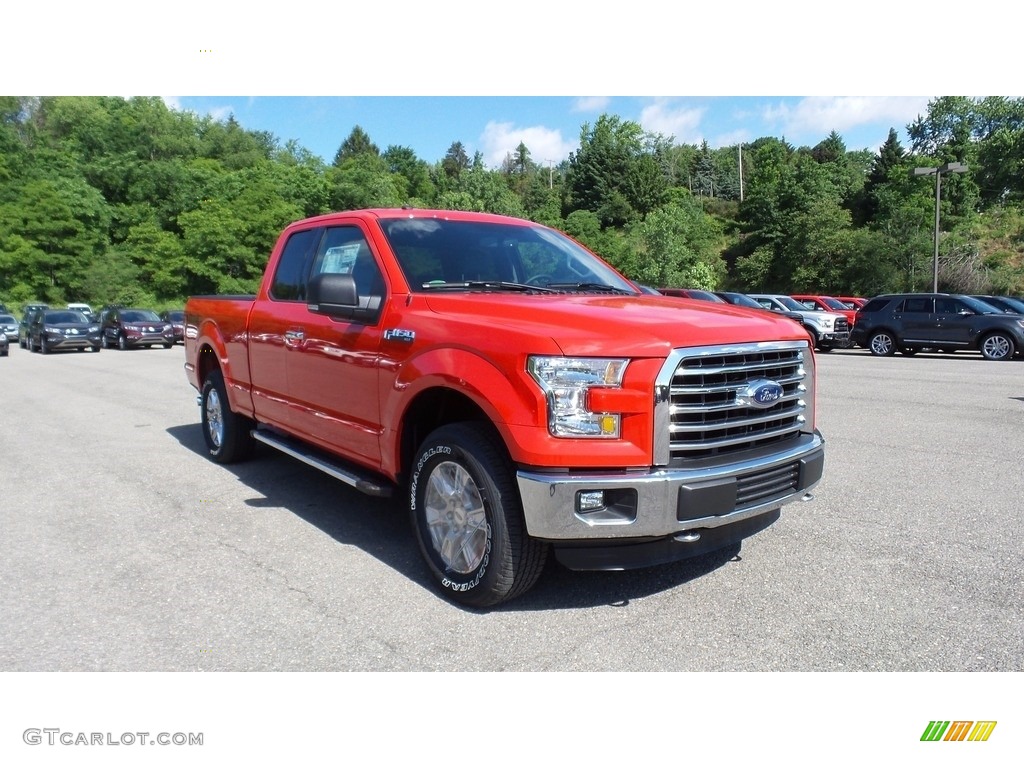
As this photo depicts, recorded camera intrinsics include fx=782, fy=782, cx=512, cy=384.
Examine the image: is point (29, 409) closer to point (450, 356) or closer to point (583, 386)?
point (450, 356)

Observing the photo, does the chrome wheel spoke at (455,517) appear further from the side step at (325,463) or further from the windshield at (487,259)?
the windshield at (487,259)

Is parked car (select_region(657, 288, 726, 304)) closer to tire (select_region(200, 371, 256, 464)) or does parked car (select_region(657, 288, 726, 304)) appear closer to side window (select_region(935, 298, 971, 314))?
side window (select_region(935, 298, 971, 314))

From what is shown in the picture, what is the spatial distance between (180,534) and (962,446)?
23.4 feet

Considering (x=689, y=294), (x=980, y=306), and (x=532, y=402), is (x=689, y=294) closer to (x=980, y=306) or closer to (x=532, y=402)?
(x=980, y=306)

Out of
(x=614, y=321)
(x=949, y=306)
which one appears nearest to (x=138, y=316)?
(x=949, y=306)

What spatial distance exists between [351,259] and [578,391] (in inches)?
92.6

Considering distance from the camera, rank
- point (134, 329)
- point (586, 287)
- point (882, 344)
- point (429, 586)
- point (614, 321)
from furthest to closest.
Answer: point (134, 329)
point (882, 344)
point (586, 287)
point (429, 586)
point (614, 321)

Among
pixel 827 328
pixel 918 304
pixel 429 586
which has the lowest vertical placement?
pixel 827 328

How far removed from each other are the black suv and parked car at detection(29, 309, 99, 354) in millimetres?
25655

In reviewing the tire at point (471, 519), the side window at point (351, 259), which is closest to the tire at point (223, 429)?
the side window at point (351, 259)

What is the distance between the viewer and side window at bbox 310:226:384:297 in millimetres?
4809

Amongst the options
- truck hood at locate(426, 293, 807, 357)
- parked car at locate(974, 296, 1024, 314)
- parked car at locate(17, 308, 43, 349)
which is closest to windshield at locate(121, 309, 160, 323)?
parked car at locate(17, 308, 43, 349)

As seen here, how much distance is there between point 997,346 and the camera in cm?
1984
